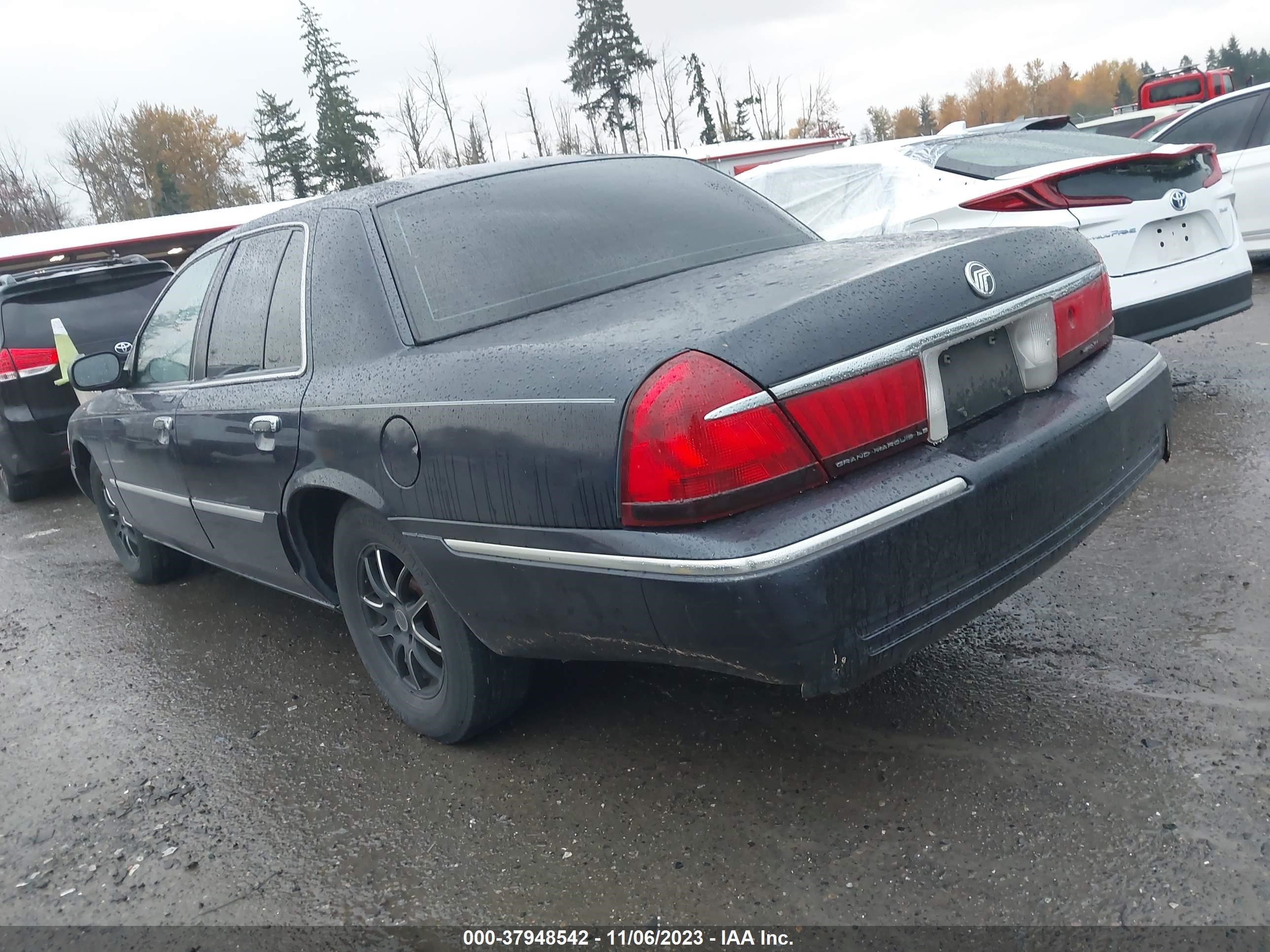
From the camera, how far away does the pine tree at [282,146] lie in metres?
53.5

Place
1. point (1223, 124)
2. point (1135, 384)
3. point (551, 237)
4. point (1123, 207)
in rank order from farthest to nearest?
1. point (1223, 124)
2. point (1123, 207)
3. point (551, 237)
4. point (1135, 384)

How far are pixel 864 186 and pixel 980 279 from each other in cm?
381

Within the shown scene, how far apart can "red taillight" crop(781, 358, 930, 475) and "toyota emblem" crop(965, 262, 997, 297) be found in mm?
303

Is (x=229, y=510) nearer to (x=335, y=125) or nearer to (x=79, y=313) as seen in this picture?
(x=79, y=313)

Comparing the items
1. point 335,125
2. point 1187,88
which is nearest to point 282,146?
point 335,125

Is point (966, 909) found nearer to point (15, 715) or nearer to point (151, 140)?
point (15, 715)

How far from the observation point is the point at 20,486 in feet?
26.1

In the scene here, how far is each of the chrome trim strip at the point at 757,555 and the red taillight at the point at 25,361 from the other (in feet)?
21.5

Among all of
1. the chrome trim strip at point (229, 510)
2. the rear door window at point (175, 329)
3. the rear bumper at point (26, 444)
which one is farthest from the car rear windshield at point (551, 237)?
the rear bumper at point (26, 444)

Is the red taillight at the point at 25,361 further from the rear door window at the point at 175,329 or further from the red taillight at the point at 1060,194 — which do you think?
the red taillight at the point at 1060,194

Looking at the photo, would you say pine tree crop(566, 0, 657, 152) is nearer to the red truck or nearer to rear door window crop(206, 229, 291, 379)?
the red truck

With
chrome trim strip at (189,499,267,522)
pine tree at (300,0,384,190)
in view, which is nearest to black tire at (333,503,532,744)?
chrome trim strip at (189,499,267,522)

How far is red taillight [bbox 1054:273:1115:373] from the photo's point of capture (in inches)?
108

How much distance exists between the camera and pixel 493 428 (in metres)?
2.40
